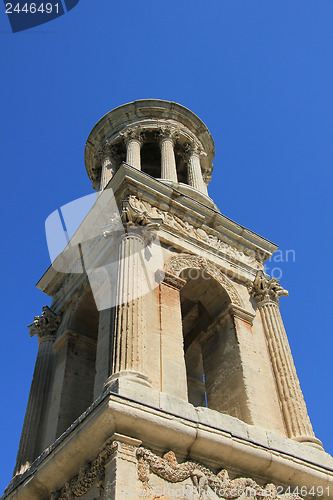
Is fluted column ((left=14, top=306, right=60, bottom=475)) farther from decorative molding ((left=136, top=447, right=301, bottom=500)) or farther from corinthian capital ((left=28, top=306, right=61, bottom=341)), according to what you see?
decorative molding ((left=136, top=447, right=301, bottom=500))

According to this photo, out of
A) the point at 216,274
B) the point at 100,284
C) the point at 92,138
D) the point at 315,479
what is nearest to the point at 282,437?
the point at 315,479

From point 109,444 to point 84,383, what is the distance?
16.0ft

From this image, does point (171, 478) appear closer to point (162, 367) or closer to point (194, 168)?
point (162, 367)

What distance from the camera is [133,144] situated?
18938 millimetres

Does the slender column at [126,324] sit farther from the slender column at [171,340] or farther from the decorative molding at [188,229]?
the decorative molding at [188,229]

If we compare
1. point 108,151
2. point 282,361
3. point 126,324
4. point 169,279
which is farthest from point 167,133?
point 126,324

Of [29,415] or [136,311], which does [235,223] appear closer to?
[136,311]

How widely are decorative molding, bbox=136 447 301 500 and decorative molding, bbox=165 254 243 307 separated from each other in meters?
4.92

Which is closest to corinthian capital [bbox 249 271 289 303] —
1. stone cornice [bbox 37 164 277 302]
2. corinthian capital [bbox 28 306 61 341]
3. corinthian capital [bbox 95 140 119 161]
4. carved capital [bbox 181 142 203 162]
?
stone cornice [bbox 37 164 277 302]

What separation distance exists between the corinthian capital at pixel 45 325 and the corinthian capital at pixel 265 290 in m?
5.30

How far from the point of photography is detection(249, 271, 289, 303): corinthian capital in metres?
14.3

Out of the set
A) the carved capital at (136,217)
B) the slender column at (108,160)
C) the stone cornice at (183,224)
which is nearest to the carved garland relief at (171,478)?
the carved capital at (136,217)

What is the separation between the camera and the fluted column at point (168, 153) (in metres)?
17.8

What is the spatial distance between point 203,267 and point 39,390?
16.6ft
